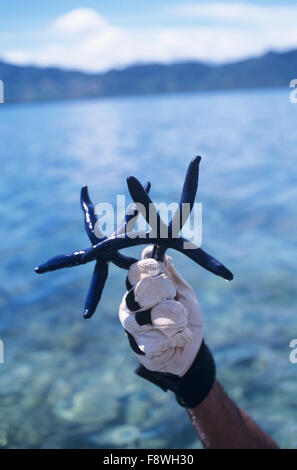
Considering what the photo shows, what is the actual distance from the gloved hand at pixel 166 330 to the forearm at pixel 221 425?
7 cm

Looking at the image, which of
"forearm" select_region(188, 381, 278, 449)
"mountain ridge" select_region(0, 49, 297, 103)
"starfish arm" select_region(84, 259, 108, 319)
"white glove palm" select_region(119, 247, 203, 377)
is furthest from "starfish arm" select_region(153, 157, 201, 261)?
"mountain ridge" select_region(0, 49, 297, 103)

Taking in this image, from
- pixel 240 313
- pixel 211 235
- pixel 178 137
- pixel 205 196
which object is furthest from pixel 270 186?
pixel 178 137

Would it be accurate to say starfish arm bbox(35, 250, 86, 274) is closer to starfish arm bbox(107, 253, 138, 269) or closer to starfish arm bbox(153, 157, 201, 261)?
starfish arm bbox(107, 253, 138, 269)

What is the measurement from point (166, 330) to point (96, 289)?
0.28 m

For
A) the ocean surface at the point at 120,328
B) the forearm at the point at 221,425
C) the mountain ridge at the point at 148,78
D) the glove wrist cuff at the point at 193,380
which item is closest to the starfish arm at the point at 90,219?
the glove wrist cuff at the point at 193,380

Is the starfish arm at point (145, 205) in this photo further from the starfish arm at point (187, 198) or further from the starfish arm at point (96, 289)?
the starfish arm at point (96, 289)

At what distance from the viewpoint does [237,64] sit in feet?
350

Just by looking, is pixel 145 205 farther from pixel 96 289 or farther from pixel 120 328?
pixel 120 328

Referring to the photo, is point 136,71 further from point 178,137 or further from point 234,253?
point 234,253

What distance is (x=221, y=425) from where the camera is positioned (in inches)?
80.2

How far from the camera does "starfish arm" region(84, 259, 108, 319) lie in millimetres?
1587

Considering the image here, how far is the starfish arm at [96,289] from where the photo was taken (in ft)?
5.21

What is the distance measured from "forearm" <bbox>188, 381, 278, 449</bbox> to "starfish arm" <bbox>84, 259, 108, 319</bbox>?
2.34 ft
